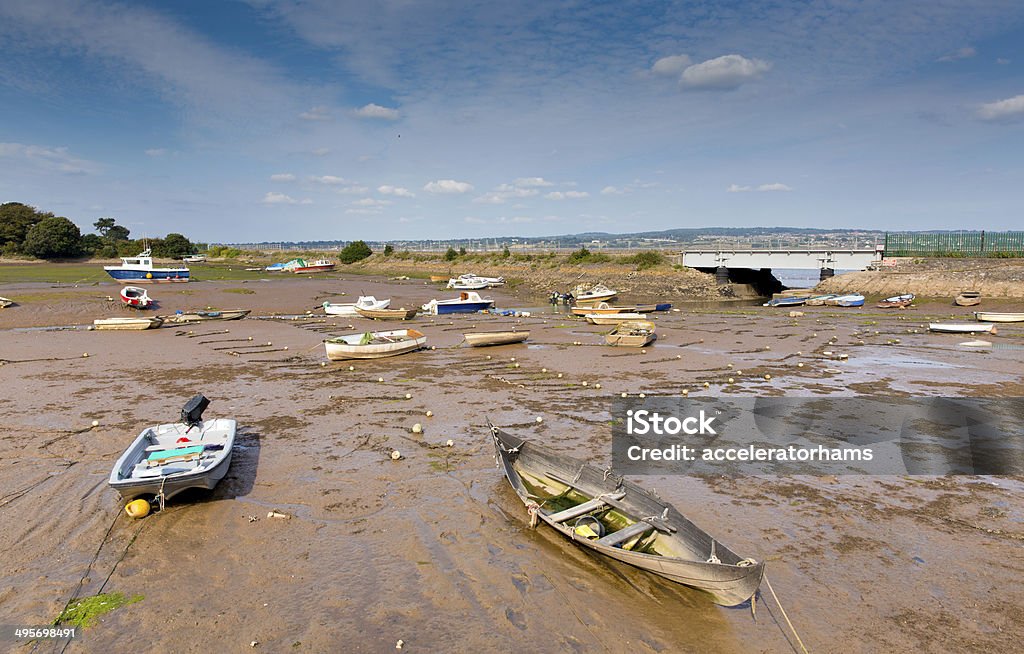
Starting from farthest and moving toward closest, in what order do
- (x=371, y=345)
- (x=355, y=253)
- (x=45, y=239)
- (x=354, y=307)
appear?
(x=355, y=253), (x=45, y=239), (x=354, y=307), (x=371, y=345)

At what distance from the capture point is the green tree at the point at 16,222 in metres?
87.1

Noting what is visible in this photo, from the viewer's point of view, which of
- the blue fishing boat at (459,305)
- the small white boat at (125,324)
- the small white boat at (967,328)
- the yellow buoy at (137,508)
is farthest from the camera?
the blue fishing boat at (459,305)

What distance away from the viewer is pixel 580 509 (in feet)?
33.6

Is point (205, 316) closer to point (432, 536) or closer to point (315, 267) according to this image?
point (432, 536)

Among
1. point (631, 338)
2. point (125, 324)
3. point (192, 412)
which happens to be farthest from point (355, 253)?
point (192, 412)

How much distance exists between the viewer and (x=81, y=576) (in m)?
9.06

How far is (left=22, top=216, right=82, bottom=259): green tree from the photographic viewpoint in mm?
84000

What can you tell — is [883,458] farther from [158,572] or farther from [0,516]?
[0,516]

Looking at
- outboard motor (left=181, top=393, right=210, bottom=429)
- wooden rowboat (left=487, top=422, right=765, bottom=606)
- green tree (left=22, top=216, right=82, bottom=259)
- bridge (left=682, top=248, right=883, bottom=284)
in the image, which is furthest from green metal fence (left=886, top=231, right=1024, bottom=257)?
green tree (left=22, top=216, right=82, bottom=259)

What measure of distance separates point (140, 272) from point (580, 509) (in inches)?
2515

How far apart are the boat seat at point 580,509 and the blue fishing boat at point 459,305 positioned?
121ft

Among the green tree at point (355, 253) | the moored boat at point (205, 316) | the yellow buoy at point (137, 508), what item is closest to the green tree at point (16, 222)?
the green tree at point (355, 253)

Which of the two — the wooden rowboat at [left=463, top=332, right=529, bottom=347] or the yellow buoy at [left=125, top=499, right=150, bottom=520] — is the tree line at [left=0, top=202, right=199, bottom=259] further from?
the yellow buoy at [left=125, top=499, right=150, bottom=520]

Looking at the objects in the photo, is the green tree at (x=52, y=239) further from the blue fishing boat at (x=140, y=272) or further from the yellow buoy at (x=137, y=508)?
the yellow buoy at (x=137, y=508)
